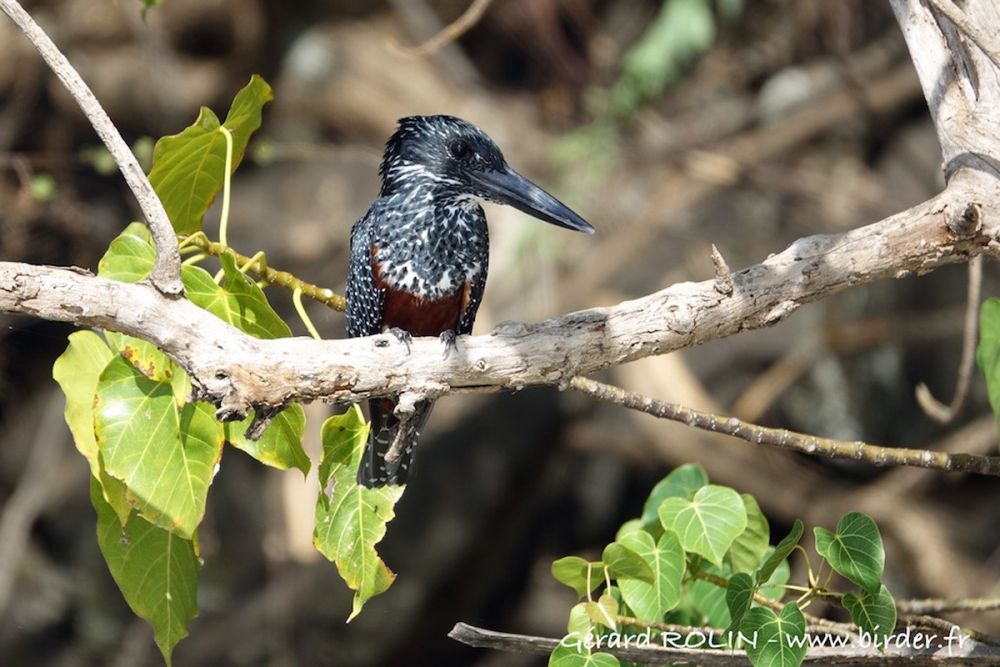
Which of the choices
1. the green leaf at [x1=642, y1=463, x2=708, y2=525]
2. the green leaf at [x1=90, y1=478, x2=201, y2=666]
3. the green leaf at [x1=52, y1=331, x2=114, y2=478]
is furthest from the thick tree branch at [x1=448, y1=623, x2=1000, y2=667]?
the green leaf at [x1=52, y1=331, x2=114, y2=478]

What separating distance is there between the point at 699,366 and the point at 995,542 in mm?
1454

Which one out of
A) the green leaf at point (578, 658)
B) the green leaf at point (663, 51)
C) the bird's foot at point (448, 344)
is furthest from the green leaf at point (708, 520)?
the green leaf at point (663, 51)

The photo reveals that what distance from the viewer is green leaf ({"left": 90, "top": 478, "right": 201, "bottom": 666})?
183 centimetres

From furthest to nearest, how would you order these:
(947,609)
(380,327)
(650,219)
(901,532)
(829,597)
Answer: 1. (650,219)
2. (901,532)
3. (380,327)
4. (947,609)
5. (829,597)

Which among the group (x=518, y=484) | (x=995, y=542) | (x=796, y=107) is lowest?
(x=518, y=484)

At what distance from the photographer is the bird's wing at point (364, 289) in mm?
2428

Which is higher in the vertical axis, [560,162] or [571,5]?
[571,5]

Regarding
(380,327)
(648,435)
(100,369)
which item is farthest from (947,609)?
(648,435)

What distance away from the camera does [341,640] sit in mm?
4758

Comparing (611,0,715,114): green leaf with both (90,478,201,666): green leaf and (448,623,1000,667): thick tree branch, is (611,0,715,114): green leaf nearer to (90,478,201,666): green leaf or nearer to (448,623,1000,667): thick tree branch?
(448,623,1000,667): thick tree branch

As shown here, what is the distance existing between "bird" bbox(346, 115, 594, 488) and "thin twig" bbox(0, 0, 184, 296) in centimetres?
82

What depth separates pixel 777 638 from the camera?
1690mm

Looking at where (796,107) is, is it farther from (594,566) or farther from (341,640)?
(594,566)

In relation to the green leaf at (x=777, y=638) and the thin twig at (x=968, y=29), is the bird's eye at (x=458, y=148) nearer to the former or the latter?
the thin twig at (x=968, y=29)
